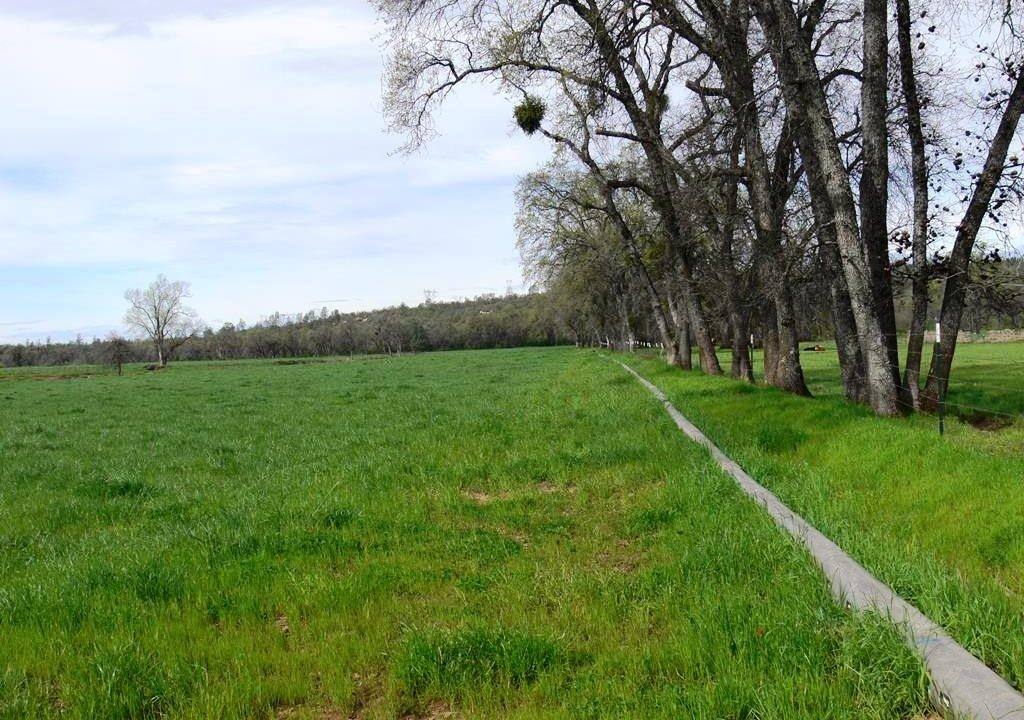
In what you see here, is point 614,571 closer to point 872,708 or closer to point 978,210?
point 872,708

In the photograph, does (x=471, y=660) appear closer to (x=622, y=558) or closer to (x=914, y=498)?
(x=622, y=558)

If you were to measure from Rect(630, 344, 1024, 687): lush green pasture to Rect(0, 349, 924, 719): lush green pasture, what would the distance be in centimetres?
46

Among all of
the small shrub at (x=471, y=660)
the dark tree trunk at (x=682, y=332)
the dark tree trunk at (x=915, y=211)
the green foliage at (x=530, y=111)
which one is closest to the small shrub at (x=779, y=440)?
the dark tree trunk at (x=915, y=211)

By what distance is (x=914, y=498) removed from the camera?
605 centimetres

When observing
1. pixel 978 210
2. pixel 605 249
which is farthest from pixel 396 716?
pixel 605 249

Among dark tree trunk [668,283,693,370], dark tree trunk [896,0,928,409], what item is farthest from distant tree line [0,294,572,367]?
dark tree trunk [896,0,928,409]

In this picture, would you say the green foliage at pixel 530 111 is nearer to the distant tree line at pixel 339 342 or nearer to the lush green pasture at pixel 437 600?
the lush green pasture at pixel 437 600

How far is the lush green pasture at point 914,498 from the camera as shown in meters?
3.62

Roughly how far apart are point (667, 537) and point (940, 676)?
2.74 metres

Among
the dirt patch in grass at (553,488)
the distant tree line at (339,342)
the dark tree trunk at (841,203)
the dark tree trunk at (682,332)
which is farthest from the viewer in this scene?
the distant tree line at (339,342)

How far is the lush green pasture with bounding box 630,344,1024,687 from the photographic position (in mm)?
3623

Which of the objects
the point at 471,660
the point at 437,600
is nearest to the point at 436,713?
the point at 471,660

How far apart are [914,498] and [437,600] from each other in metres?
4.13

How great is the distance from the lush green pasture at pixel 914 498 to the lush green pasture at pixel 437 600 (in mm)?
464
